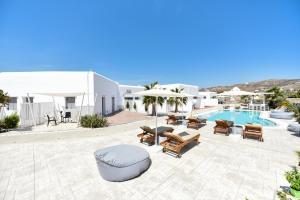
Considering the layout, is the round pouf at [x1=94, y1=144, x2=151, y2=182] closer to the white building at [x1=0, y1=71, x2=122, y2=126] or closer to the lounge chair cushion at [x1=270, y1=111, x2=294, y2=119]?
the white building at [x1=0, y1=71, x2=122, y2=126]

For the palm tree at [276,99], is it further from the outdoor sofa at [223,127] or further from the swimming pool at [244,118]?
the outdoor sofa at [223,127]

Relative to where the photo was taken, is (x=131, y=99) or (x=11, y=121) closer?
(x=11, y=121)

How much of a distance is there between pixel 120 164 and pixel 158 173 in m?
1.30

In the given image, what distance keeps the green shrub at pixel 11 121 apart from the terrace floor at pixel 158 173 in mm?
3948

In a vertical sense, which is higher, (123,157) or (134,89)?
(134,89)

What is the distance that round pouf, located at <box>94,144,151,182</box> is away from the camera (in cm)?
395

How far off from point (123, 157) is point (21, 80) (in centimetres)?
1811

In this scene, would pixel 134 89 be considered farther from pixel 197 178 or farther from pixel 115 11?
pixel 197 178

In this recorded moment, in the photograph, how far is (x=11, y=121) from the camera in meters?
10.4

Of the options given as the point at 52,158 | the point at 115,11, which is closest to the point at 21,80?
the point at 115,11

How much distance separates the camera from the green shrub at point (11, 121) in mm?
10219

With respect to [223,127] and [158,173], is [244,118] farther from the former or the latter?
[158,173]

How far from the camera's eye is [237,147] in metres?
6.91

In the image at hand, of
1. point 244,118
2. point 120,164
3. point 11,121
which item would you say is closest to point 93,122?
point 11,121
